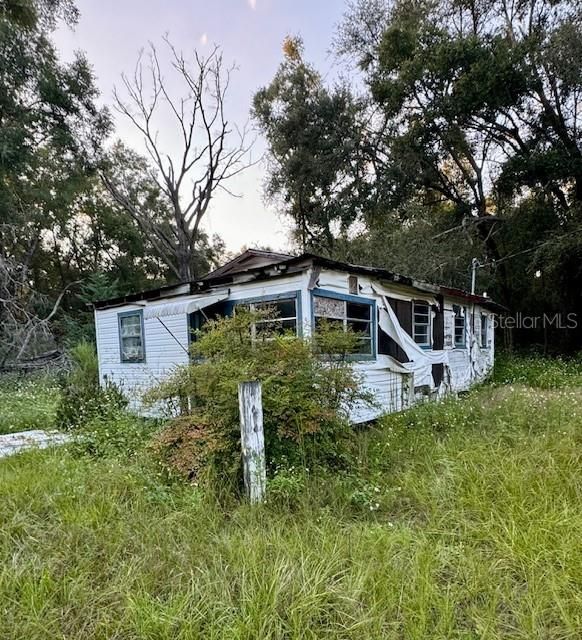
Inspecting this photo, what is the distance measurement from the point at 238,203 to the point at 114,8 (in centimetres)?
953

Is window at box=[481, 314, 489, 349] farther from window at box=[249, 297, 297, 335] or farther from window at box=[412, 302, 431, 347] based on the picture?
window at box=[249, 297, 297, 335]

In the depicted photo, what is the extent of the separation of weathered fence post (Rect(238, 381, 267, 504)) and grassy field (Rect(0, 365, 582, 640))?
0.49ft

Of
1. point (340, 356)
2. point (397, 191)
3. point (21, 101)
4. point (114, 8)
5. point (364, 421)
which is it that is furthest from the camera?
point (397, 191)

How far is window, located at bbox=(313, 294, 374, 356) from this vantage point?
5.56 m

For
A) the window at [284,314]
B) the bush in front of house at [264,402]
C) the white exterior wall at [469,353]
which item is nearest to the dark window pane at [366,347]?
the window at [284,314]

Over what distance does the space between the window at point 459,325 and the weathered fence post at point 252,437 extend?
23.5ft

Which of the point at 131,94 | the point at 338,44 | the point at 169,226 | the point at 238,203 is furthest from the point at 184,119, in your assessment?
the point at 338,44

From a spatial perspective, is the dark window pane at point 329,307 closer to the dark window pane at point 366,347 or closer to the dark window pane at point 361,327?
the dark window pane at point 361,327

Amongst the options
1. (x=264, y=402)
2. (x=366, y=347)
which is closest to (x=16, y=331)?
(x=366, y=347)

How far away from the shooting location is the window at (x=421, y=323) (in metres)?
7.49

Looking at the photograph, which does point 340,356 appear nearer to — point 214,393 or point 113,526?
point 214,393

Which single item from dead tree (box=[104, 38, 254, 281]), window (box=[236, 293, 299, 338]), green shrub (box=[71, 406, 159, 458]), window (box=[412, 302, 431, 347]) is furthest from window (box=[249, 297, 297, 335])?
dead tree (box=[104, 38, 254, 281])

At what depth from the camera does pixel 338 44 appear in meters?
13.9

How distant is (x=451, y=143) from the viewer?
12609mm
